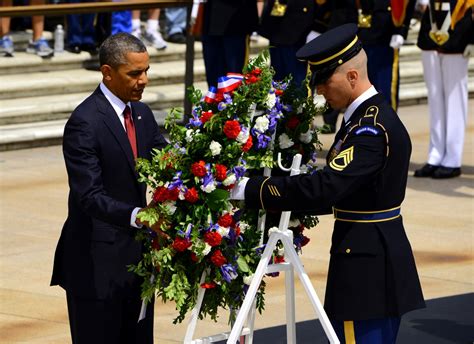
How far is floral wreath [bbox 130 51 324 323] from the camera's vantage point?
17.2ft

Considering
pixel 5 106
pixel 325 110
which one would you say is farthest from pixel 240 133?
pixel 5 106

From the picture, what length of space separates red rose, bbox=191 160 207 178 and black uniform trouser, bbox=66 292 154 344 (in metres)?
0.71

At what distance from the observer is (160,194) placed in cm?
525

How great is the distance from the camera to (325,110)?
5.73 meters

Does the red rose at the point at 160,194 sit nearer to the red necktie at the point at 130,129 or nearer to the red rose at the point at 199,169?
the red rose at the point at 199,169

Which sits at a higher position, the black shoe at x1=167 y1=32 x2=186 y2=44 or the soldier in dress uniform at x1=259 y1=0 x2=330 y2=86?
the soldier in dress uniform at x1=259 y1=0 x2=330 y2=86

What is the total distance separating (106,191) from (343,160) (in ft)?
3.37

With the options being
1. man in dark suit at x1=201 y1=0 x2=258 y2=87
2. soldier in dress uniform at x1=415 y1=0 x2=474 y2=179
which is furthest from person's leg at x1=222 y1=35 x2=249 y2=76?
soldier in dress uniform at x1=415 y1=0 x2=474 y2=179

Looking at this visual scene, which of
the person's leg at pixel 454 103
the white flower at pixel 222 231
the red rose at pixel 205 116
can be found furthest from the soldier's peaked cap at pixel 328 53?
the person's leg at pixel 454 103

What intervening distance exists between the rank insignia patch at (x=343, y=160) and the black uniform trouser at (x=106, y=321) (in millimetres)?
Result: 1092

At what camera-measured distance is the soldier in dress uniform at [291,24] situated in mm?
12500

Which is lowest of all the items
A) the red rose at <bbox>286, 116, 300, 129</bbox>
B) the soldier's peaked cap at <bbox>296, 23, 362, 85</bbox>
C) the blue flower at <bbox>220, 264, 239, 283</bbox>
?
the blue flower at <bbox>220, 264, 239, 283</bbox>

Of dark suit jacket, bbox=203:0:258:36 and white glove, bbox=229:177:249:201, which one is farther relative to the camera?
dark suit jacket, bbox=203:0:258:36

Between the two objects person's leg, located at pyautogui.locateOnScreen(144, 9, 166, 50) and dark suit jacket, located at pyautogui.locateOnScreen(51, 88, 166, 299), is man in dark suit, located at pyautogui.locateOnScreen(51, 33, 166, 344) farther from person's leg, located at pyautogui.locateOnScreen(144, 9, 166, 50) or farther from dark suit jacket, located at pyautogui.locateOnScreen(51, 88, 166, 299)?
person's leg, located at pyautogui.locateOnScreen(144, 9, 166, 50)
